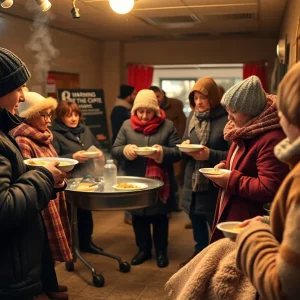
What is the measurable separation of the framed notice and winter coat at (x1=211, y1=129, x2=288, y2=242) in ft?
11.1

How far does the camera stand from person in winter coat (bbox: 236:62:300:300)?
0.95m

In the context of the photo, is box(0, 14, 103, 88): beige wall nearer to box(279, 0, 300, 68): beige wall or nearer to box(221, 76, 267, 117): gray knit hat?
box(279, 0, 300, 68): beige wall

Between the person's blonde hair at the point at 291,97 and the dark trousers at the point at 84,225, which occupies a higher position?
the person's blonde hair at the point at 291,97

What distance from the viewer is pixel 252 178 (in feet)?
6.38

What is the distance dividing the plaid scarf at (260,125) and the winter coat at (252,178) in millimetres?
29

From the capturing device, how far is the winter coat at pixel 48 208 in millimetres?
2592

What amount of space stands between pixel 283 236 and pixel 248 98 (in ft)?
3.60

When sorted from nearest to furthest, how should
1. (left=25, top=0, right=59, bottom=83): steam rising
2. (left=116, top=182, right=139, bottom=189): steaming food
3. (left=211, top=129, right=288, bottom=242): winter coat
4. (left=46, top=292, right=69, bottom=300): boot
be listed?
(left=211, top=129, right=288, bottom=242): winter coat
(left=116, top=182, right=139, bottom=189): steaming food
(left=46, top=292, right=69, bottom=300): boot
(left=25, top=0, right=59, bottom=83): steam rising

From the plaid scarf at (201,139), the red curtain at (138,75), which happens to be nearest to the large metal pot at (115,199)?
the plaid scarf at (201,139)

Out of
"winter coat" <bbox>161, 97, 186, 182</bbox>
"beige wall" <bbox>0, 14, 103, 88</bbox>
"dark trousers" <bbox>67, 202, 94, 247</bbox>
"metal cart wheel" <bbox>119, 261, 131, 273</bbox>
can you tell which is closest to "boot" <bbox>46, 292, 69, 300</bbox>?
"metal cart wheel" <bbox>119, 261, 131, 273</bbox>

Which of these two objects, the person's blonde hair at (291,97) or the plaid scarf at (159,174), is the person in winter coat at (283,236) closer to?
the person's blonde hair at (291,97)

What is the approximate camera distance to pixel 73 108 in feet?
11.1

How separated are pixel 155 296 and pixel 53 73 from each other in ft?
11.4

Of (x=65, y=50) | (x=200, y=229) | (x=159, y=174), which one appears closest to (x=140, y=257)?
(x=200, y=229)
